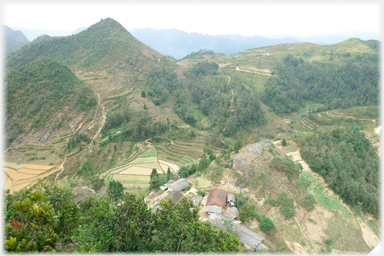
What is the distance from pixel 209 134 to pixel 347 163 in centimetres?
2022

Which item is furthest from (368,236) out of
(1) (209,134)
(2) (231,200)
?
(1) (209,134)

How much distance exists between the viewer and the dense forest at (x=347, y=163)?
19516 millimetres

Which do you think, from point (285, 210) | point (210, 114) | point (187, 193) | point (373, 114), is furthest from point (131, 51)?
point (373, 114)

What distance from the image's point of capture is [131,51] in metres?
55.6

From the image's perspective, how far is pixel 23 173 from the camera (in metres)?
23.4

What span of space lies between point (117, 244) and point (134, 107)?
3568 centimetres

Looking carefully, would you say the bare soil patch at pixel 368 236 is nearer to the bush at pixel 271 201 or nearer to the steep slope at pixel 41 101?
the bush at pixel 271 201

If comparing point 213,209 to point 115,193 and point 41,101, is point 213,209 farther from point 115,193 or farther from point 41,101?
point 41,101

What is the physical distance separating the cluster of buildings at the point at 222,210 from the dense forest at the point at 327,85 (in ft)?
137

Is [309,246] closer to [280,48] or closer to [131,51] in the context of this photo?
[131,51]

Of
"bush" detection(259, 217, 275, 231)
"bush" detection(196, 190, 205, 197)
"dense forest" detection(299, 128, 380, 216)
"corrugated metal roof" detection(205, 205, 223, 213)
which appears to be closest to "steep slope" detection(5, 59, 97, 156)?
"bush" detection(196, 190, 205, 197)

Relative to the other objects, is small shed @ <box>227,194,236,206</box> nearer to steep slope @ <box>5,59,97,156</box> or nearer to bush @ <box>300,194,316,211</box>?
bush @ <box>300,194,316,211</box>

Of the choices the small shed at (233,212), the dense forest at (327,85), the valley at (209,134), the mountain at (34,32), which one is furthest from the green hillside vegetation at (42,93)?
the mountain at (34,32)

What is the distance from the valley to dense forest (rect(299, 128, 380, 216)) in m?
Result: 0.13
